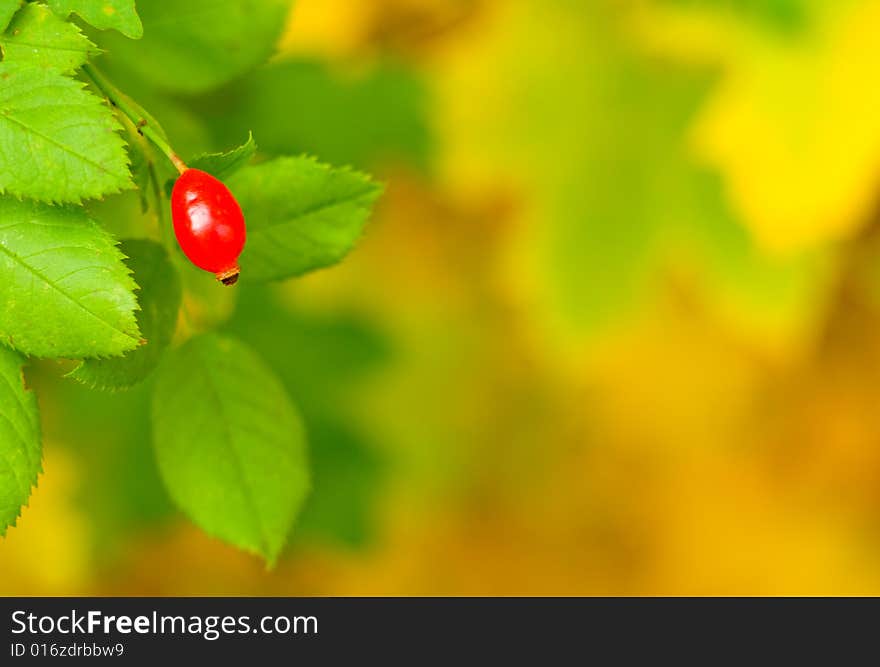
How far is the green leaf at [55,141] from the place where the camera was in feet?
2.05

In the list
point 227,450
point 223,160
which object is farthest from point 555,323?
point 223,160

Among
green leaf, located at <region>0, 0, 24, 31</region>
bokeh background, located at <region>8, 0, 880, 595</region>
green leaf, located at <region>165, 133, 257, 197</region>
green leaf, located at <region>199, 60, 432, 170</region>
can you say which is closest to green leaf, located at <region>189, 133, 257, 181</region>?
green leaf, located at <region>165, 133, 257, 197</region>

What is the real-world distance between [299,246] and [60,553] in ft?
4.15

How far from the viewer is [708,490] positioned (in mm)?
2566

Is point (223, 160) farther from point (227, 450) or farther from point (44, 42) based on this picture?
point (227, 450)

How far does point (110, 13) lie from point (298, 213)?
20 cm

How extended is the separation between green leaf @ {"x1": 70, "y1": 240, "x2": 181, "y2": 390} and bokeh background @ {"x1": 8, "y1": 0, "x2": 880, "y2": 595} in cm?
16

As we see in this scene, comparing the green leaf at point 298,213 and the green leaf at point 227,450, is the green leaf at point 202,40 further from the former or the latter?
the green leaf at point 227,450

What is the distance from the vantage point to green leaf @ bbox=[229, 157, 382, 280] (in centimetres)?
77

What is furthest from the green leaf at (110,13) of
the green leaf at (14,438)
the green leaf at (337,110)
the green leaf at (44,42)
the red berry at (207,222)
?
the green leaf at (337,110)

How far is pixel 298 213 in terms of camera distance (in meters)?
0.78

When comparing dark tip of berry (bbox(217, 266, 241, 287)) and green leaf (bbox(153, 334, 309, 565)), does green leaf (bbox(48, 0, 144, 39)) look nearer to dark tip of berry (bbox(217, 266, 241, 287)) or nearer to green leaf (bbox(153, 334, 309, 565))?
dark tip of berry (bbox(217, 266, 241, 287))

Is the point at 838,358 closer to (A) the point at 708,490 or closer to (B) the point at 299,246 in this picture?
(A) the point at 708,490

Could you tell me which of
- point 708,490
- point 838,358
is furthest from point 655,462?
point 838,358
